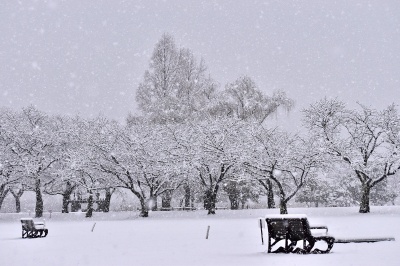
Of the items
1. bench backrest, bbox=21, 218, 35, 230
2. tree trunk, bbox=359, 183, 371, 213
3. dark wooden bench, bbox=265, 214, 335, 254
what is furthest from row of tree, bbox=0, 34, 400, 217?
dark wooden bench, bbox=265, 214, 335, 254

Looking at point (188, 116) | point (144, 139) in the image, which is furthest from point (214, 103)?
point (144, 139)

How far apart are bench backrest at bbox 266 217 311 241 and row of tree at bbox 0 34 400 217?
868 inches

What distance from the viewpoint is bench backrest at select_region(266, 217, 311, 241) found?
12.4 m

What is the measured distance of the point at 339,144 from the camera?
37781mm

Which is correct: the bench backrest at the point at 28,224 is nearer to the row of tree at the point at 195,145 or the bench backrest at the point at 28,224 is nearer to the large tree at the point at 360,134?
the row of tree at the point at 195,145

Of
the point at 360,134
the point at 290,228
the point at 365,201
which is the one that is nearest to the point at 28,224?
the point at 290,228

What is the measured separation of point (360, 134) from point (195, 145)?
12990 millimetres

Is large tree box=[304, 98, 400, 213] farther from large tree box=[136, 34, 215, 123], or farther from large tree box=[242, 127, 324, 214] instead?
large tree box=[136, 34, 215, 123]

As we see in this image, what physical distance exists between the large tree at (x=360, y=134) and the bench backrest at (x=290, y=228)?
82.6 feet

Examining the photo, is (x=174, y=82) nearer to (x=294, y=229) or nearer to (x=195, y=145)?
(x=195, y=145)

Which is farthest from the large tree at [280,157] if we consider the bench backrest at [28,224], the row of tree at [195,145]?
the bench backrest at [28,224]

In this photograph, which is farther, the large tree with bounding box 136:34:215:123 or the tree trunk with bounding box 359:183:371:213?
the large tree with bounding box 136:34:215:123

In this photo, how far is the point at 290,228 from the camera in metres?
12.5

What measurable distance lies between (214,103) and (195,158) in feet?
31.2
